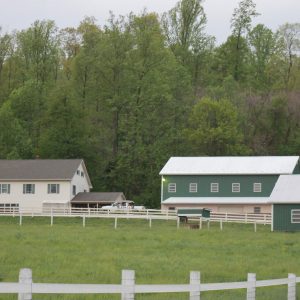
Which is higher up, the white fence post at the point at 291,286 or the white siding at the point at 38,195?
the white siding at the point at 38,195

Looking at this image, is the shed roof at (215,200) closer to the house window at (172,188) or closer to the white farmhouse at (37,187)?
the house window at (172,188)

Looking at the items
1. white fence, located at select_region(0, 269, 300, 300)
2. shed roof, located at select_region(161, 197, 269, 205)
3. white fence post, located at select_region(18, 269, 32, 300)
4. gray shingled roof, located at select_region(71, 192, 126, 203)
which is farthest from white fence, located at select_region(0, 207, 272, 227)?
white fence post, located at select_region(18, 269, 32, 300)

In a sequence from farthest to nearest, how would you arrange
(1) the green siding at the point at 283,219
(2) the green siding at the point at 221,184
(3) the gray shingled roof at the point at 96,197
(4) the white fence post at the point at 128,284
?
(3) the gray shingled roof at the point at 96,197 → (2) the green siding at the point at 221,184 → (1) the green siding at the point at 283,219 → (4) the white fence post at the point at 128,284

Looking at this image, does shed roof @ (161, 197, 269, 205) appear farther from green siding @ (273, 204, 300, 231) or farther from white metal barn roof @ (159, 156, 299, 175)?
green siding @ (273, 204, 300, 231)

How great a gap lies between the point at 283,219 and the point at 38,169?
2699 centimetres

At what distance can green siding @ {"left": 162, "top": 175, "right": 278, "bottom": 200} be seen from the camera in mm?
69062

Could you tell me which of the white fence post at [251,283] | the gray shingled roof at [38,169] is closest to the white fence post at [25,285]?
the white fence post at [251,283]

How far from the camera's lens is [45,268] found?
2648cm

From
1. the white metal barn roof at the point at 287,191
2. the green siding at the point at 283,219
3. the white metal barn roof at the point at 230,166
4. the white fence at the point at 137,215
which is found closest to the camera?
the green siding at the point at 283,219

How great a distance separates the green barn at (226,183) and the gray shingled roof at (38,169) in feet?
27.5

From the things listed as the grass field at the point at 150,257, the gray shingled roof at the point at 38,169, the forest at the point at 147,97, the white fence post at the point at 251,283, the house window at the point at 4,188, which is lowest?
the grass field at the point at 150,257

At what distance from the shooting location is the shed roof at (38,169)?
71188 millimetres

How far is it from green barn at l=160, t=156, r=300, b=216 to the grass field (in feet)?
73.2

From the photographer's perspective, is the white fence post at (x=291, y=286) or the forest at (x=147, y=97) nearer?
the white fence post at (x=291, y=286)
